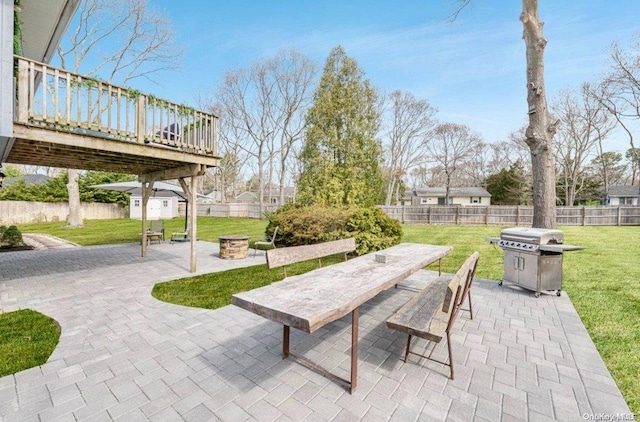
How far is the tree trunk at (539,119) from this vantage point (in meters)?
5.86

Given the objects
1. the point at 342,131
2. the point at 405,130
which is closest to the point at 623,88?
the point at 405,130

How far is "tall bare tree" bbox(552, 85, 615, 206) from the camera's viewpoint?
23.6 meters

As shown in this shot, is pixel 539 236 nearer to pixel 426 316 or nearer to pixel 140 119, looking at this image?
pixel 426 316

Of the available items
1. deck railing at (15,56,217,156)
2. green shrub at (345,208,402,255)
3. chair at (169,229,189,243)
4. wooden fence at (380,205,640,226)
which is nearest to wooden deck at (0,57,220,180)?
deck railing at (15,56,217,156)

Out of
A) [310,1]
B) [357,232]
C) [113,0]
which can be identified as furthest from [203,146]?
[113,0]

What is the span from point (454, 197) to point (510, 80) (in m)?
27.2

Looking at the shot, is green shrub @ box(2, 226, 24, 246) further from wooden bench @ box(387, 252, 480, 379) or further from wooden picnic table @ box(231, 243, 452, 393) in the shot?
wooden bench @ box(387, 252, 480, 379)

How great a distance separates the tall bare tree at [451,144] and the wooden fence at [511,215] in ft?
38.9

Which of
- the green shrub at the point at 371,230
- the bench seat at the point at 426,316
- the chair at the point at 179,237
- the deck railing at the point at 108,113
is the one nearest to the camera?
the bench seat at the point at 426,316

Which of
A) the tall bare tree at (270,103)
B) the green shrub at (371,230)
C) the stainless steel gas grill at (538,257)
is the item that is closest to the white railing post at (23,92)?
the green shrub at (371,230)

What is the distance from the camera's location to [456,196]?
36344mm

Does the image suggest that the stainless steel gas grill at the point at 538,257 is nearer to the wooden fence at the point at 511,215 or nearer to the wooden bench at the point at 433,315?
the wooden bench at the point at 433,315

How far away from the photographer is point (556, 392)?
2418 millimetres

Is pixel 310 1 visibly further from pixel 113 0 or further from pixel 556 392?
pixel 556 392
